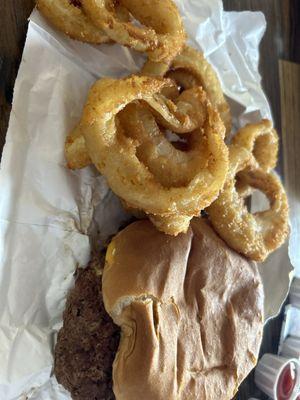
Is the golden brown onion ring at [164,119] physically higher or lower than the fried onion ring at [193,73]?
lower

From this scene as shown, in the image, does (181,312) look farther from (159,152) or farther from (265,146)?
(265,146)

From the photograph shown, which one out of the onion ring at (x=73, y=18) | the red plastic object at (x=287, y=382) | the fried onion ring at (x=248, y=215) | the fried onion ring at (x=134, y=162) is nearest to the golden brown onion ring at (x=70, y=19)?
the onion ring at (x=73, y=18)

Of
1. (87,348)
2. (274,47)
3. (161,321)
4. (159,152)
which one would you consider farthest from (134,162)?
(274,47)

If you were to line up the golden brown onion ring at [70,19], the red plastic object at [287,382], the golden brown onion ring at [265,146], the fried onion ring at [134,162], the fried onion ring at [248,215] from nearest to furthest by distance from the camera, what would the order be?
the fried onion ring at [134,162] < the golden brown onion ring at [70,19] < the fried onion ring at [248,215] < the golden brown onion ring at [265,146] < the red plastic object at [287,382]

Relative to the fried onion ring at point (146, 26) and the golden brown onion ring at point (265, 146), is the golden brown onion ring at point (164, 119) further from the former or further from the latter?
the golden brown onion ring at point (265, 146)

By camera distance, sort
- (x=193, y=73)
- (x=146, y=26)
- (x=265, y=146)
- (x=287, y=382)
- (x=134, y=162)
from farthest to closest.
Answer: (x=287, y=382), (x=265, y=146), (x=193, y=73), (x=146, y=26), (x=134, y=162)

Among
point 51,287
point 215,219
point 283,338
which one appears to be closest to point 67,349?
point 51,287

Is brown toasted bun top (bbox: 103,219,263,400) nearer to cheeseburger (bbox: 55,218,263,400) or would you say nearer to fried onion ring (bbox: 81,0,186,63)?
cheeseburger (bbox: 55,218,263,400)
